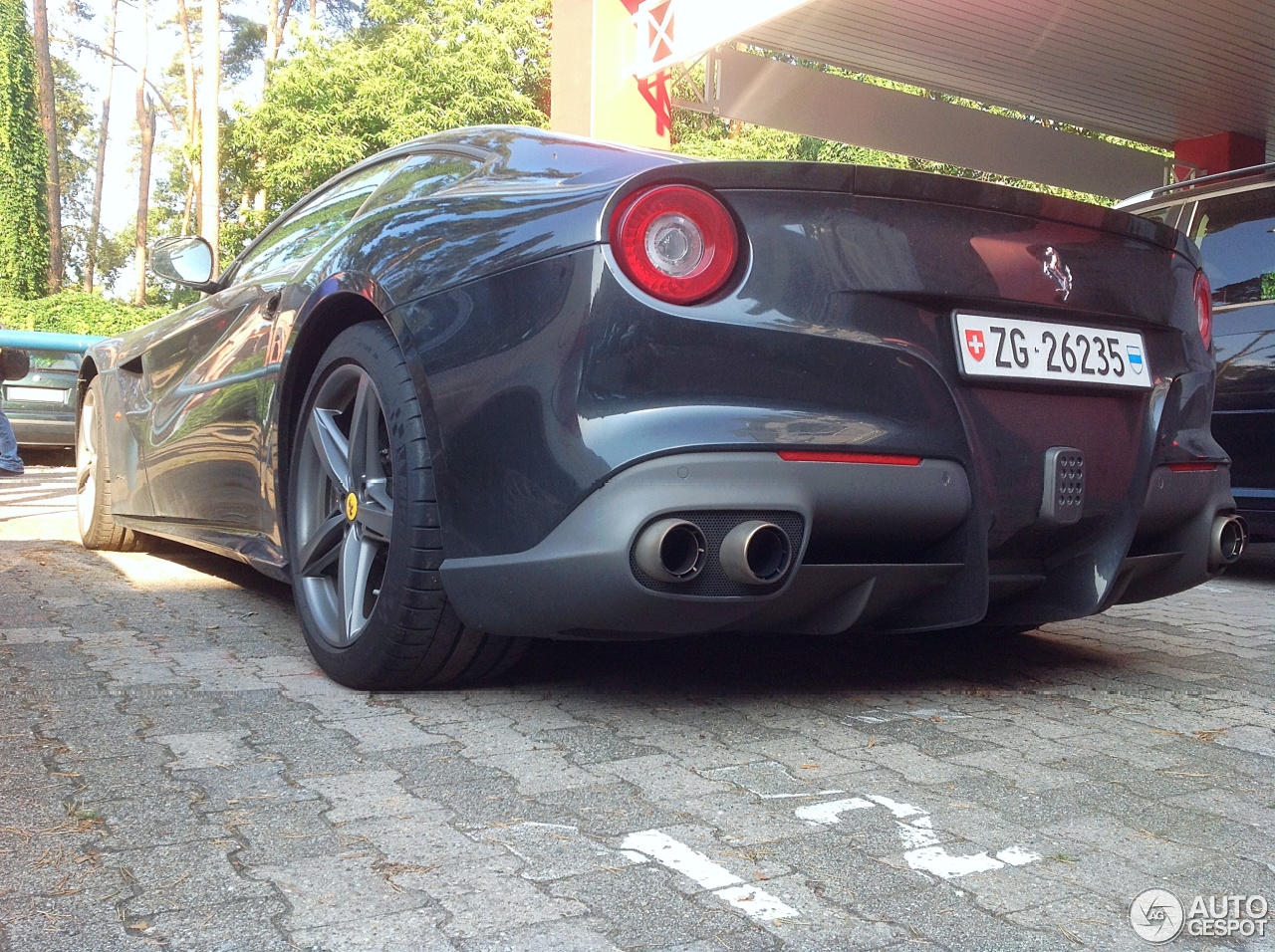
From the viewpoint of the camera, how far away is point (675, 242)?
2.38 m

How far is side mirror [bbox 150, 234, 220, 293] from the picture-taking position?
14.5 feet

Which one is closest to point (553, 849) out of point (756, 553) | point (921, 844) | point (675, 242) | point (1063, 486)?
point (921, 844)

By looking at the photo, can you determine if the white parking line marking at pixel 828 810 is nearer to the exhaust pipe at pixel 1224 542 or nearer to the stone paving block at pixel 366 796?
the stone paving block at pixel 366 796

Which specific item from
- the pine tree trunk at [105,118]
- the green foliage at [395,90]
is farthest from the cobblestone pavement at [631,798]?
the pine tree trunk at [105,118]

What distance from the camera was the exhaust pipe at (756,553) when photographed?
2.29m

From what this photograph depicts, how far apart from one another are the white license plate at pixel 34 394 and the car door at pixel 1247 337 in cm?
1145

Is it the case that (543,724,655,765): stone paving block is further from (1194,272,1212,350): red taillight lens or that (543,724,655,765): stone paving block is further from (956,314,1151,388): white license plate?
(1194,272,1212,350): red taillight lens

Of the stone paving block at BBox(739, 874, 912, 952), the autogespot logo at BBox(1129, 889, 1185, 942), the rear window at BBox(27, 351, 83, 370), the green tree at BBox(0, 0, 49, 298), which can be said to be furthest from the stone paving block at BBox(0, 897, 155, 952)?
the green tree at BBox(0, 0, 49, 298)

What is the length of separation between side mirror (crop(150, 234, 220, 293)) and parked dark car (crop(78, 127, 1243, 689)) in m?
1.40

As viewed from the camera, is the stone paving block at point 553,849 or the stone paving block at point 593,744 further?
the stone paving block at point 593,744

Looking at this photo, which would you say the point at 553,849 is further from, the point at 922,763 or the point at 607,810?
the point at 922,763

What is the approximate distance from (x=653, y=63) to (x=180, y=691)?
1036cm

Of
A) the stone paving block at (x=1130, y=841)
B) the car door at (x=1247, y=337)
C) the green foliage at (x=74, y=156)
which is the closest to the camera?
the stone paving block at (x=1130, y=841)

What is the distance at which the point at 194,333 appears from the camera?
14.0 feet
